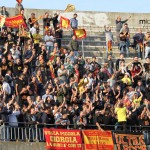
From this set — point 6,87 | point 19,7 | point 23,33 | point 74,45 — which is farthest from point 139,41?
point 6,87

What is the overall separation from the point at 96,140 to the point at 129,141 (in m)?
1.38

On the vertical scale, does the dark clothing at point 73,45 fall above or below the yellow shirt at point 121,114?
above

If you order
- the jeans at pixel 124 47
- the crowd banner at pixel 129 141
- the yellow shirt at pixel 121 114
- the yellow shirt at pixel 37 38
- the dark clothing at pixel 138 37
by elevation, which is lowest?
the crowd banner at pixel 129 141

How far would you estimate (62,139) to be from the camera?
3681 centimetres

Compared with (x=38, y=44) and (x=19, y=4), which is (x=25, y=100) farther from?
(x=19, y=4)

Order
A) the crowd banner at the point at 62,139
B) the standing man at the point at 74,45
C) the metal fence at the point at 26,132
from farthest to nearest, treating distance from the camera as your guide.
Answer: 1. the standing man at the point at 74,45
2. the crowd banner at the point at 62,139
3. the metal fence at the point at 26,132

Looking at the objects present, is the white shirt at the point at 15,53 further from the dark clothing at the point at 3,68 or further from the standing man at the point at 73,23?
the standing man at the point at 73,23

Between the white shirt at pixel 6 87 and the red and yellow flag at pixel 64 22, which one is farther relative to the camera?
the red and yellow flag at pixel 64 22

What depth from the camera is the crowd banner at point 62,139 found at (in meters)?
36.7

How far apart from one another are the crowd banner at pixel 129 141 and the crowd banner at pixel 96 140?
368 mm

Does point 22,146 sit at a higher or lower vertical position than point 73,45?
lower

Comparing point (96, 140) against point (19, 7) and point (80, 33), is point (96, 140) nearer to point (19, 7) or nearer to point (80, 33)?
point (80, 33)

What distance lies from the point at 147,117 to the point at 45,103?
4213mm

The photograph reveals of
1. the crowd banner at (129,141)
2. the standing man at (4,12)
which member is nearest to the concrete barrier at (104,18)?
the standing man at (4,12)
